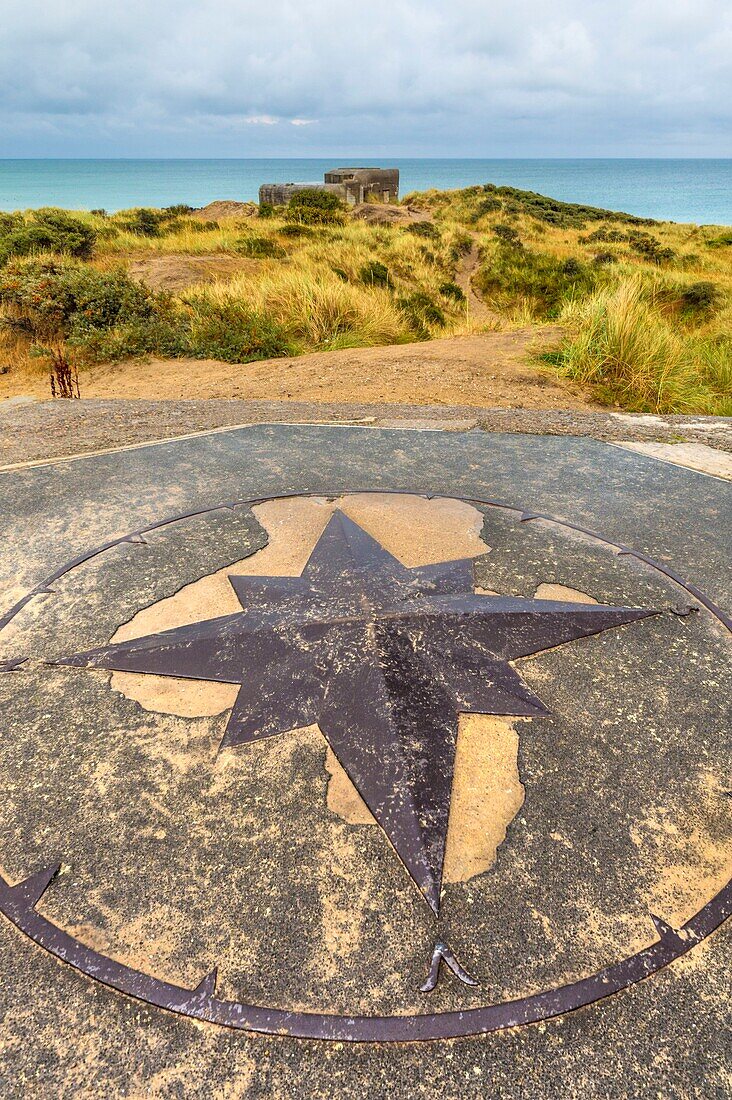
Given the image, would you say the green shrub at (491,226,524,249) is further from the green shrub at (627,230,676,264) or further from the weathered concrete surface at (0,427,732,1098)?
the weathered concrete surface at (0,427,732,1098)

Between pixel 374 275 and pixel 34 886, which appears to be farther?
pixel 374 275

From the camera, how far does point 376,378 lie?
24.2 ft

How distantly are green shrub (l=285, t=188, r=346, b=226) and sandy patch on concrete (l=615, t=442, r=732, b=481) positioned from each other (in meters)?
22.0

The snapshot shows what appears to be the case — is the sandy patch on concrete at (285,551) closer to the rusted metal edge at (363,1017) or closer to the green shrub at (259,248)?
the rusted metal edge at (363,1017)

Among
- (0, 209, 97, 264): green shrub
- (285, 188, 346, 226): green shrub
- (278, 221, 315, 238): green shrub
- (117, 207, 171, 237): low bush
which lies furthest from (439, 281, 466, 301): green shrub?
(117, 207, 171, 237): low bush

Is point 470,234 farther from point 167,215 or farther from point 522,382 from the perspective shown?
point 522,382

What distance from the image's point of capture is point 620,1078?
1.14 meters

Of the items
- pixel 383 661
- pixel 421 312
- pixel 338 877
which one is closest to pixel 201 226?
pixel 421 312

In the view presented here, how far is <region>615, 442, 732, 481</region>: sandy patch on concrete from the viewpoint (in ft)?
12.9

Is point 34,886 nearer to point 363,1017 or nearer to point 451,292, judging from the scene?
point 363,1017

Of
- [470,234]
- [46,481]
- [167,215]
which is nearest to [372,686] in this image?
[46,481]

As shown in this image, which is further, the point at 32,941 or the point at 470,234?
the point at 470,234

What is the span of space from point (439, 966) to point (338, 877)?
289 mm

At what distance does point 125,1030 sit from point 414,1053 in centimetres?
55
